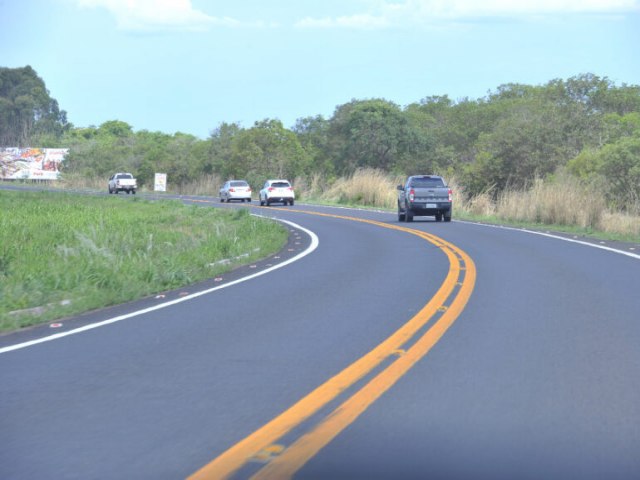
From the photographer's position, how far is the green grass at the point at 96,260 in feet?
45.4

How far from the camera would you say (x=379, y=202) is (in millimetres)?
56094

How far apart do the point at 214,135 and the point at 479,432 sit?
92.0 meters

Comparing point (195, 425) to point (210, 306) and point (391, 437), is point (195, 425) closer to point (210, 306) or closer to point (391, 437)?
point (391, 437)

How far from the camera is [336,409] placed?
296 inches

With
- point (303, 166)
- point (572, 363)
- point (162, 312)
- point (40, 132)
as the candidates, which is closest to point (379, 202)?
point (303, 166)

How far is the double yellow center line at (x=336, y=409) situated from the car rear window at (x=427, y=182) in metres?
24.9

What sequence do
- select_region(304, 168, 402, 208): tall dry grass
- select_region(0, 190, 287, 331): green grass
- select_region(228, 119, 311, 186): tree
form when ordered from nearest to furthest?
select_region(0, 190, 287, 331): green grass
select_region(304, 168, 402, 208): tall dry grass
select_region(228, 119, 311, 186): tree

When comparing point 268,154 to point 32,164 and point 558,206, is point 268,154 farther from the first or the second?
point 558,206

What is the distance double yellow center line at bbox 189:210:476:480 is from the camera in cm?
612

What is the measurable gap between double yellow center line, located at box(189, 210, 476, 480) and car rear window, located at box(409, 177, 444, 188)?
81.7ft

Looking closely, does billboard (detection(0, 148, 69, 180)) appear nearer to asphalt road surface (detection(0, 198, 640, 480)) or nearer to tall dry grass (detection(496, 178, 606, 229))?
tall dry grass (detection(496, 178, 606, 229))

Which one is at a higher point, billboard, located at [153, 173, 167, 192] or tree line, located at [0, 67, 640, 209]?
tree line, located at [0, 67, 640, 209]

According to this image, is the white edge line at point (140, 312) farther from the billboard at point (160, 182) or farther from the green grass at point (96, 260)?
the billboard at point (160, 182)

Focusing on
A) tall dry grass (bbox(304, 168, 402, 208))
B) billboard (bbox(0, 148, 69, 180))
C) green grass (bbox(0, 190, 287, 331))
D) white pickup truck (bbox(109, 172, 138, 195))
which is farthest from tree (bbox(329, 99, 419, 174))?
green grass (bbox(0, 190, 287, 331))
